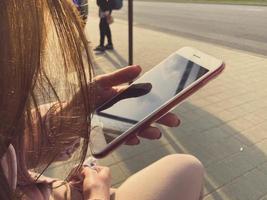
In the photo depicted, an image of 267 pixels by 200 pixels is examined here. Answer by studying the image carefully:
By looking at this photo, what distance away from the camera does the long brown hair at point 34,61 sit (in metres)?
0.75

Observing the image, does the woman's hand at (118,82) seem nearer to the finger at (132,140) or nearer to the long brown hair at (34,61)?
the finger at (132,140)

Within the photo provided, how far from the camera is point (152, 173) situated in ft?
5.08

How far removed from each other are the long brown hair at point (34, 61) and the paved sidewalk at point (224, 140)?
33.2 inches

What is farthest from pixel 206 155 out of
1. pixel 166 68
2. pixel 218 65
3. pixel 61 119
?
pixel 61 119

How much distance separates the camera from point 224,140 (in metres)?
3.22

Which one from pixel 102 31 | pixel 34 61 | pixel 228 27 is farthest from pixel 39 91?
pixel 228 27

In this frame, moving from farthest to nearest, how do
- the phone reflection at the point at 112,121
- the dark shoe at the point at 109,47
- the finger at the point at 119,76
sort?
the dark shoe at the point at 109,47
the finger at the point at 119,76
the phone reflection at the point at 112,121

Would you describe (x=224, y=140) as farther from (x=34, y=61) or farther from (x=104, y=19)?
(x=104, y=19)

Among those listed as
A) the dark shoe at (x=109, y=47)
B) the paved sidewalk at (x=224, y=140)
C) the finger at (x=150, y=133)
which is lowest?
the dark shoe at (x=109, y=47)

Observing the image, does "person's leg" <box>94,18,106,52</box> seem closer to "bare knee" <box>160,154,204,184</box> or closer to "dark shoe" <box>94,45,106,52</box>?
"dark shoe" <box>94,45,106,52</box>

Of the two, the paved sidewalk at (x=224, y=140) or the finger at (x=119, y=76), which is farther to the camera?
the paved sidewalk at (x=224, y=140)

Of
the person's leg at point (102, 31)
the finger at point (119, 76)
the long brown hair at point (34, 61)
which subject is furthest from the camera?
the person's leg at point (102, 31)

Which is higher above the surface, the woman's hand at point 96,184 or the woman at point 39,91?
the woman at point 39,91

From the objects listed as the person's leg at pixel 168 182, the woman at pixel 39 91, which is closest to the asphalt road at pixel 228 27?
A: the person's leg at pixel 168 182
